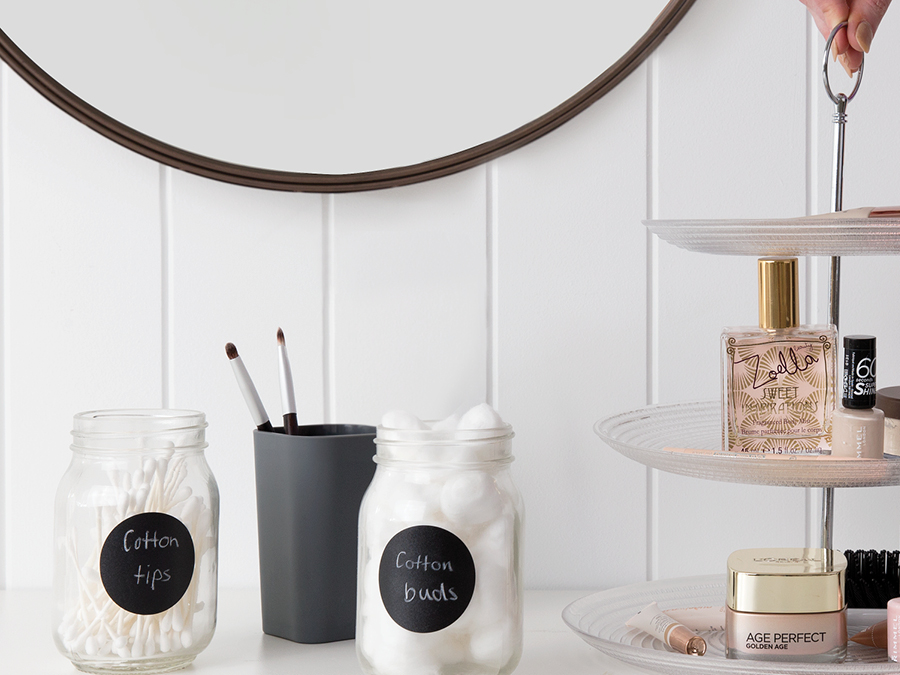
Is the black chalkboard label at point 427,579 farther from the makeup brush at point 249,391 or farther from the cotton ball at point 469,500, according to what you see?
the makeup brush at point 249,391

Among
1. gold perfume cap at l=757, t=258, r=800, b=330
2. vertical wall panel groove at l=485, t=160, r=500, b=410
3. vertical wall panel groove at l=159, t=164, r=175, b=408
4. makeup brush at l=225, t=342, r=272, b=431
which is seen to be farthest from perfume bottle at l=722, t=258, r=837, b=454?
vertical wall panel groove at l=159, t=164, r=175, b=408

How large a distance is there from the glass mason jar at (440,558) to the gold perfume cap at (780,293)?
213 millimetres

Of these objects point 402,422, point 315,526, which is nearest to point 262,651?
point 315,526

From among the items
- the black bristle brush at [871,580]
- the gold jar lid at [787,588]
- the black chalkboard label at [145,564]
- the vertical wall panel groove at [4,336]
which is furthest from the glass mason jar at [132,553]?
the black bristle brush at [871,580]

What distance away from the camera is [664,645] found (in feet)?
2.08

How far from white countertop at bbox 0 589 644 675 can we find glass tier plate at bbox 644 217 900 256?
32 cm

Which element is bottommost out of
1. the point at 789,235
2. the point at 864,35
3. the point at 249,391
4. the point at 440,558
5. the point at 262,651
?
the point at 262,651

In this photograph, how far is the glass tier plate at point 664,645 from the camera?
55cm

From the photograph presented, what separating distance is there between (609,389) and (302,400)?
30 centimetres

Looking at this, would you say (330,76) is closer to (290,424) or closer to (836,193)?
(290,424)

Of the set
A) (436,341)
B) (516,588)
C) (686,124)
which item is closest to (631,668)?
(516,588)

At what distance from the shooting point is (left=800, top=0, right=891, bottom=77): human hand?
0.66 meters

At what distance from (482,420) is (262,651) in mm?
262

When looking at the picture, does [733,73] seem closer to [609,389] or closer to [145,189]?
[609,389]
